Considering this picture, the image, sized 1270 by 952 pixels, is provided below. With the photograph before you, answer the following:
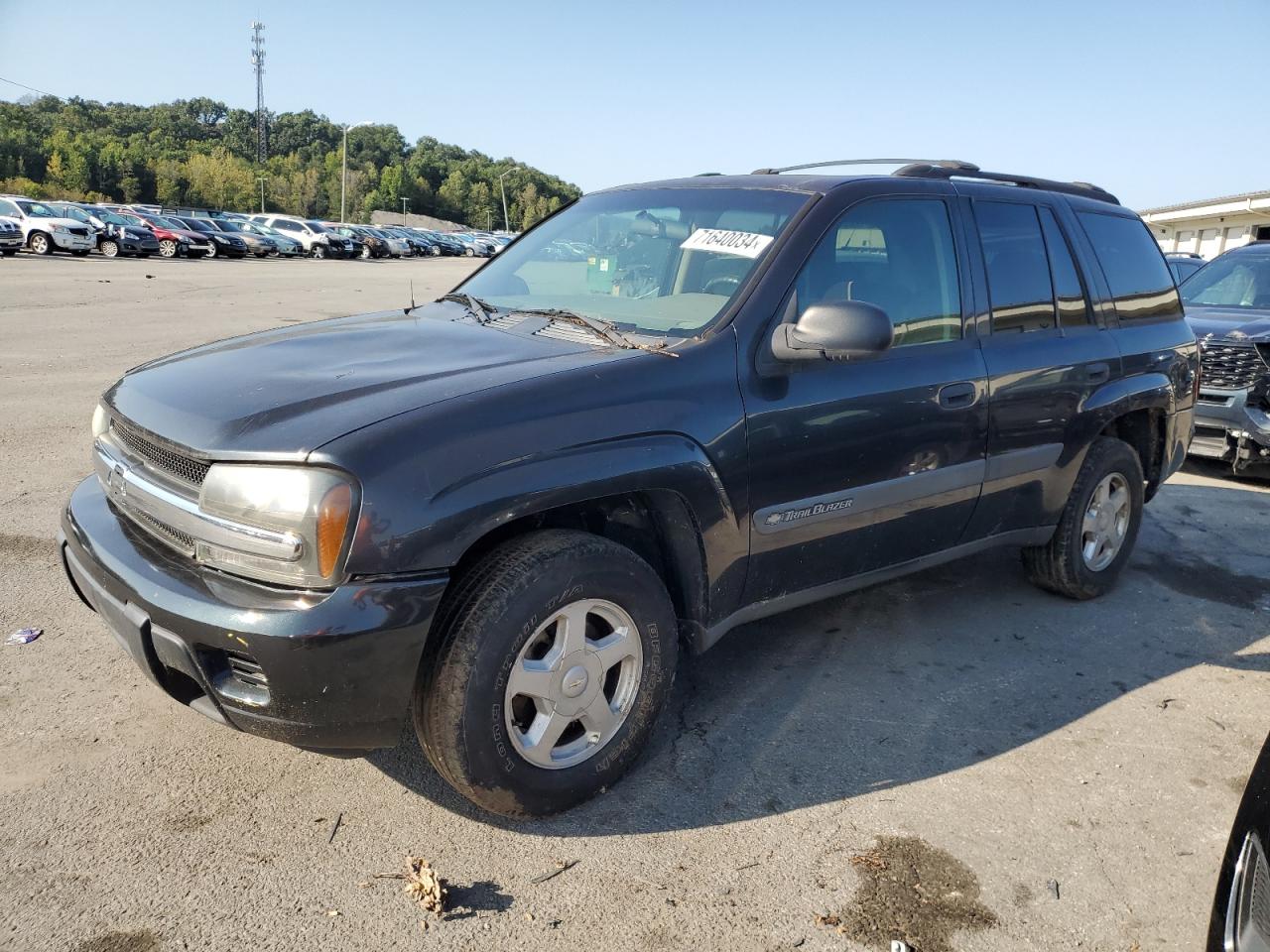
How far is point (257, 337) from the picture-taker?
3533 mm

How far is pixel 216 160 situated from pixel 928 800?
92459 millimetres

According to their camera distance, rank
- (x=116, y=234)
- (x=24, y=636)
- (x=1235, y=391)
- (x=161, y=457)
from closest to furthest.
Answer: (x=161, y=457), (x=24, y=636), (x=1235, y=391), (x=116, y=234)

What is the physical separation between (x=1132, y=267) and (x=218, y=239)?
35.9m

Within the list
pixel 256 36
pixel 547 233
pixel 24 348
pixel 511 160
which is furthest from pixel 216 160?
pixel 547 233

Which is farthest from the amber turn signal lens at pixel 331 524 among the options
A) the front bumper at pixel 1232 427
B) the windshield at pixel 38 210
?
the windshield at pixel 38 210

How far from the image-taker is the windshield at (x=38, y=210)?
28688 millimetres

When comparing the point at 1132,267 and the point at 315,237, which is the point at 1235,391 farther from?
the point at 315,237

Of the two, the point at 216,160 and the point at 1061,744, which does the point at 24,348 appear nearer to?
the point at 1061,744

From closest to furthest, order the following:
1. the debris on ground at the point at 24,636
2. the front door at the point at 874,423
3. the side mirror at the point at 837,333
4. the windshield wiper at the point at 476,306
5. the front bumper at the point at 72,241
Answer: the side mirror at the point at 837,333, the front door at the point at 874,423, the windshield wiper at the point at 476,306, the debris on ground at the point at 24,636, the front bumper at the point at 72,241

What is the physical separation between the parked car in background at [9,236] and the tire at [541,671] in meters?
30.0

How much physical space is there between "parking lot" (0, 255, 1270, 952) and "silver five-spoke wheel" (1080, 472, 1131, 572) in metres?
0.26

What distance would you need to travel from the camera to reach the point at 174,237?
33000mm

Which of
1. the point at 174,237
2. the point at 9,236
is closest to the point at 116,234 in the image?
the point at 174,237

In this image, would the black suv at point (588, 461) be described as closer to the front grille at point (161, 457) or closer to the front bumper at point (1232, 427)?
the front grille at point (161, 457)
